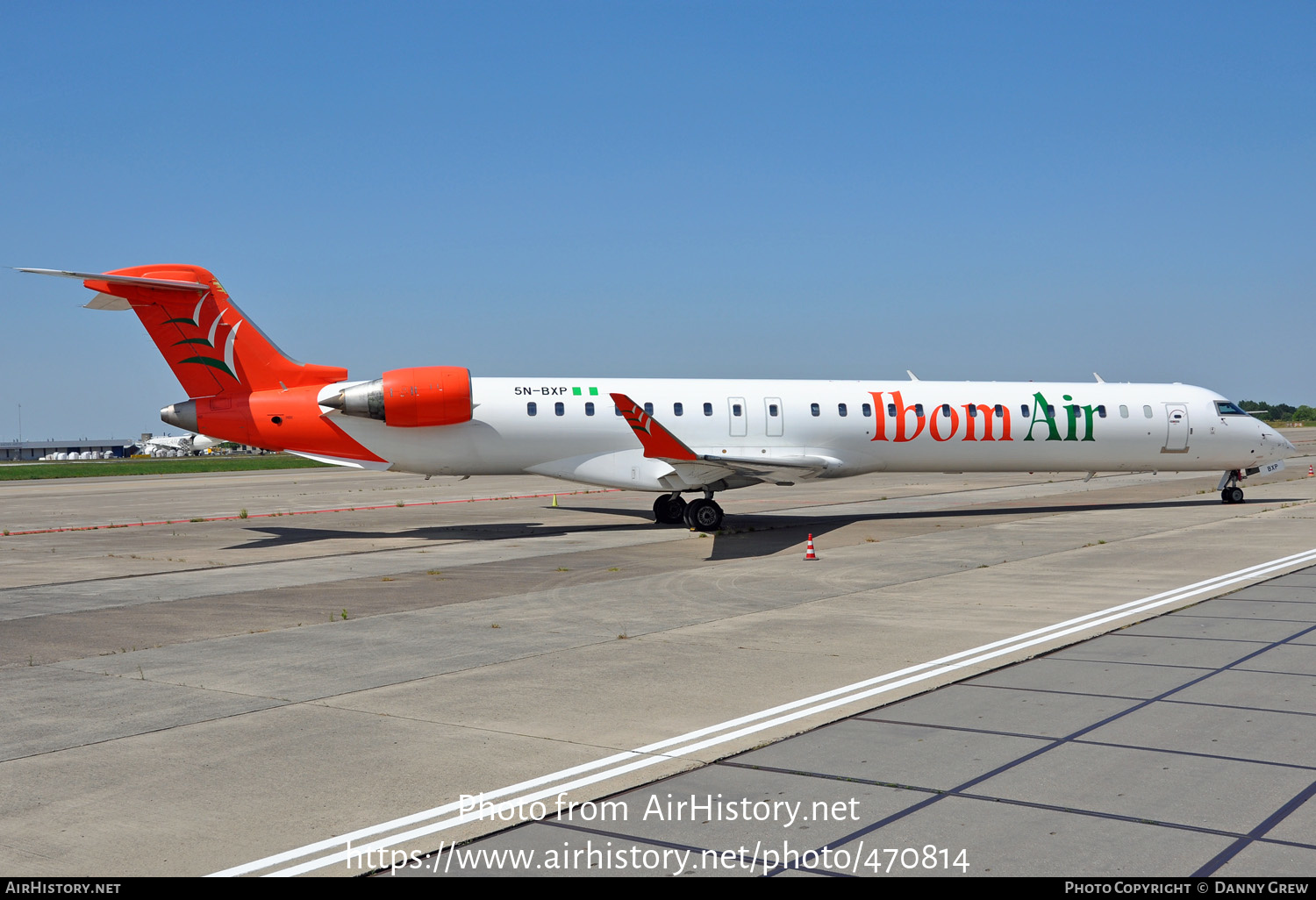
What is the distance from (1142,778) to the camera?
6098mm

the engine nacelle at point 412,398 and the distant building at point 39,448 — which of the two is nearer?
the engine nacelle at point 412,398

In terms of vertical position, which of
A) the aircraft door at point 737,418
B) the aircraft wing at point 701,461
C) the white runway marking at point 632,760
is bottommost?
the white runway marking at point 632,760

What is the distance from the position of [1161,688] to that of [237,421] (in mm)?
17612

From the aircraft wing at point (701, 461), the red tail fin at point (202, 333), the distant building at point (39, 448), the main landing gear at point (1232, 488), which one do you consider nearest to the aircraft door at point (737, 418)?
the aircraft wing at point (701, 461)

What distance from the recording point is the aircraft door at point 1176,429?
2548 cm

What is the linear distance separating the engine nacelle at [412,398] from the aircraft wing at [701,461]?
3498 millimetres

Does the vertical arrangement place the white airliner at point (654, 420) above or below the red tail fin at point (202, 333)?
below

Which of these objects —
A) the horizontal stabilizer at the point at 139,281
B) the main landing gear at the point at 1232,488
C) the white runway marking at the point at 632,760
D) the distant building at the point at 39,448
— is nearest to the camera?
the white runway marking at the point at 632,760

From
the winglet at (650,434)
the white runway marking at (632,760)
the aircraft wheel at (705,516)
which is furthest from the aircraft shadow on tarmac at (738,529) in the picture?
the white runway marking at (632,760)

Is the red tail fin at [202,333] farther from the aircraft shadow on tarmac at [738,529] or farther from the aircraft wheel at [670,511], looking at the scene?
the aircraft wheel at [670,511]

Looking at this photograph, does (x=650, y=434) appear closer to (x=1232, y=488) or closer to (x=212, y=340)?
(x=212, y=340)

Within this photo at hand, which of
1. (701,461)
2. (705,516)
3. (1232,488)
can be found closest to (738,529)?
(705,516)

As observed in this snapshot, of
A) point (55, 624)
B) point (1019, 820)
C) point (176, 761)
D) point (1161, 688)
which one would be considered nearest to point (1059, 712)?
point (1161, 688)

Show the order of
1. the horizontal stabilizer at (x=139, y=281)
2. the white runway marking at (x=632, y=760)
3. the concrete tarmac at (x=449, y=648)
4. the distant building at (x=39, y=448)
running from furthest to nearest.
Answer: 1. the distant building at (x=39, y=448)
2. the horizontal stabilizer at (x=139, y=281)
3. the concrete tarmac at (x=449, y=648)
4. the white runway marking at (x=632, y=760)
